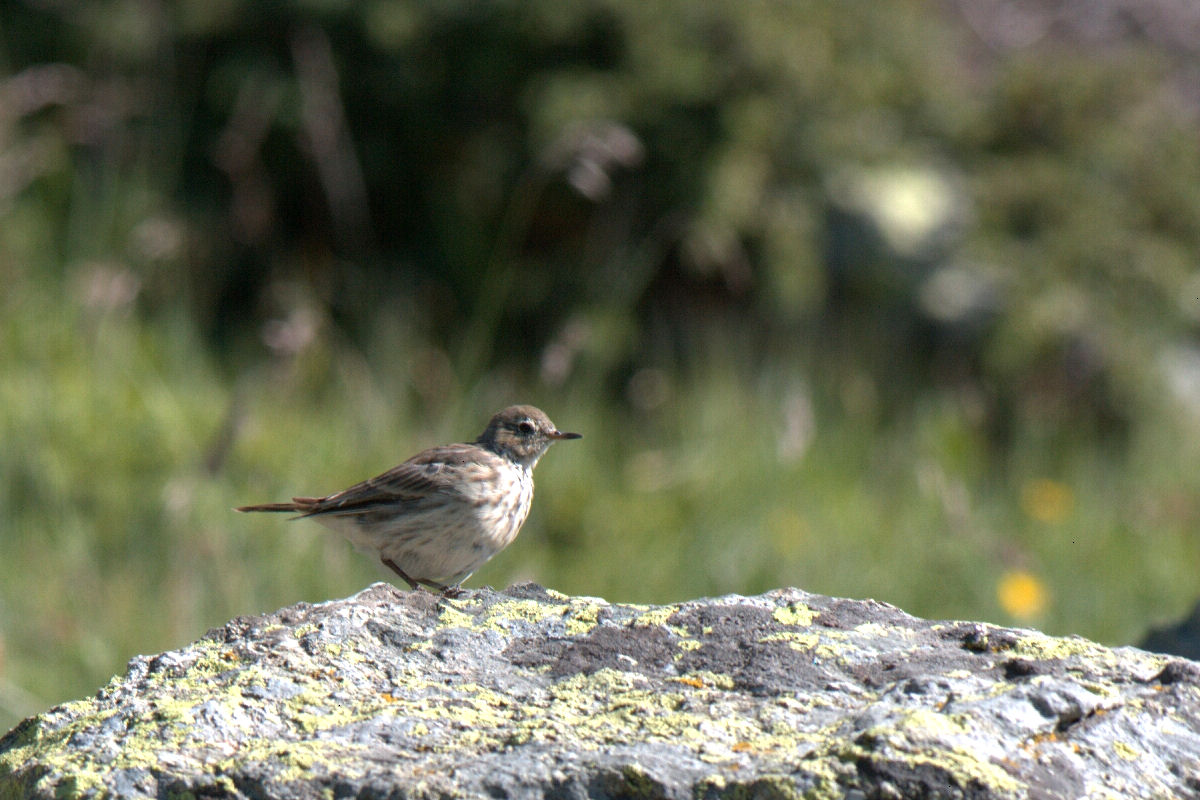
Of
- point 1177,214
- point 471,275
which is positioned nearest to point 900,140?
point 1177,214

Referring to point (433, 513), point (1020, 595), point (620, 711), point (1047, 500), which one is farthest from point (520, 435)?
point (1047, 500)

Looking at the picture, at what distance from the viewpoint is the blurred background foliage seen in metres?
7.31

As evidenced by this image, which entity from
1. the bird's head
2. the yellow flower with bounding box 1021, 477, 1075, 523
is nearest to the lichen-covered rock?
the bird's head

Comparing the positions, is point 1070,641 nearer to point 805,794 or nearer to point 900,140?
point 805,794

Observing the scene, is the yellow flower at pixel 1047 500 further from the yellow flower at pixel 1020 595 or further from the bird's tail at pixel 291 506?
the bird's tail at pixel 291 506

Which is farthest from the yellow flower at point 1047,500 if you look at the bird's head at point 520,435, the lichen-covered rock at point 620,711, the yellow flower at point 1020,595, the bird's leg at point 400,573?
the lichen-covered rock at point 620,711

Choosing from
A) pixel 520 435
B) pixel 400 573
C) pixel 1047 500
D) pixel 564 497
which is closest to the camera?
pixel 400 573

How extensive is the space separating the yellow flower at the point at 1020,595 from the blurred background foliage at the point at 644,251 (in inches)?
26.2

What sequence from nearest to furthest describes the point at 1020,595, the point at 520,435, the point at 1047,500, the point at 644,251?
the point at 520,435 → the point at 1020,595 → the point at 1047,500 → the point at 644,251

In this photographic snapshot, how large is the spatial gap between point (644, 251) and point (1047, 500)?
274 centimetres

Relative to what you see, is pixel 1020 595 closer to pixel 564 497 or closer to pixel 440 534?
pixel 564 497

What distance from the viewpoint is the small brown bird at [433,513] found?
163 inches

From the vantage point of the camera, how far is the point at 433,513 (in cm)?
418

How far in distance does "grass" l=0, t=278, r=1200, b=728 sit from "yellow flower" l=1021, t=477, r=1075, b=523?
16mm
